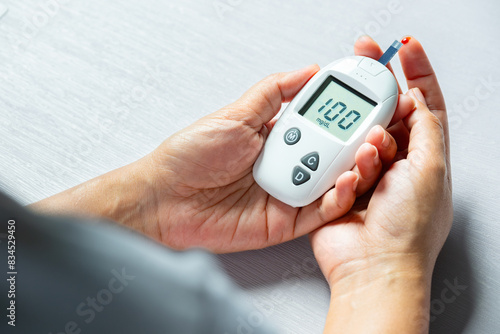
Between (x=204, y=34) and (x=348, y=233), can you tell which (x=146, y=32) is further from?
(x=348, y=233)

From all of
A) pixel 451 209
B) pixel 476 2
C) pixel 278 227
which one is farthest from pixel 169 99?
pixel 476 2

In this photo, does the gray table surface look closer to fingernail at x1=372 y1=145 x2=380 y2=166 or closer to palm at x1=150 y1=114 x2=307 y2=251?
palm at x1=150 y1=114 x2=307 y2=251

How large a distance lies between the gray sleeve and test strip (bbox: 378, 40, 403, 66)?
43cm

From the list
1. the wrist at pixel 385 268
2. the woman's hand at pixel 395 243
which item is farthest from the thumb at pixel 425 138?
the wrist at pixel 385 268

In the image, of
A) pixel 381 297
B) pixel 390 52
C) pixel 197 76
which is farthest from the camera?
pixel 197 76

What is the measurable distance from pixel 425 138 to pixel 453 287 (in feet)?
0.70

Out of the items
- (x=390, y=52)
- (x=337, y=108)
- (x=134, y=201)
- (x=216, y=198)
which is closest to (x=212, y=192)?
(x=216, y=198)

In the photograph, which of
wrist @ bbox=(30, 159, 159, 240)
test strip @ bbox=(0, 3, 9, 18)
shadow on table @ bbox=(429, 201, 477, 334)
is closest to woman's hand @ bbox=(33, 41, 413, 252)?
wrist @ bbox=(30, 159, 159, 240)

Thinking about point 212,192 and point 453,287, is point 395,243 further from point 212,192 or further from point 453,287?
point 212,192

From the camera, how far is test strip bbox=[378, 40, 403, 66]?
0.75 m

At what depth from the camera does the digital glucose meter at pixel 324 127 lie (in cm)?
71

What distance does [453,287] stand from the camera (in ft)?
2.35

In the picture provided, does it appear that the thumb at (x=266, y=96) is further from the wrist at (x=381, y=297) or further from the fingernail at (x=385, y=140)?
the wrist at (x=381, y=297)

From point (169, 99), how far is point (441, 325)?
57cm
